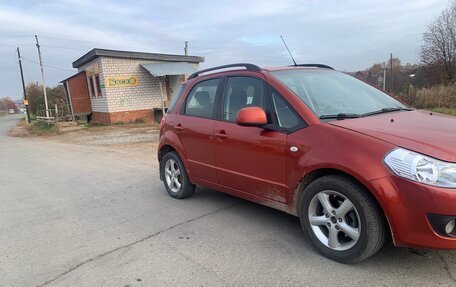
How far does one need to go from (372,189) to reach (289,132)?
3.20 feet

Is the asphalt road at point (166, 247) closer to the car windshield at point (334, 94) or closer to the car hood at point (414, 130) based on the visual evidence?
the car hood at point (414, 130)

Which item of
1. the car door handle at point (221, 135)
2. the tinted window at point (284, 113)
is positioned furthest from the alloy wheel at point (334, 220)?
the car door handle at point (221, 135)

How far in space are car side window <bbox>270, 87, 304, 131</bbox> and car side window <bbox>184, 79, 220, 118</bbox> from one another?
1.04 metres

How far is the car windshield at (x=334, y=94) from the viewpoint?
12.1 feet

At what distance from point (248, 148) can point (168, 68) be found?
19665mm

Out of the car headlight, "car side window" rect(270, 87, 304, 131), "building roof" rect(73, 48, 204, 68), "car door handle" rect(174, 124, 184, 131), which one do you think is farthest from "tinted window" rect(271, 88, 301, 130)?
"building roof" rect(73, 48, 204, 68)

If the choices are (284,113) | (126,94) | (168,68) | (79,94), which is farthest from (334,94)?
(79,94)

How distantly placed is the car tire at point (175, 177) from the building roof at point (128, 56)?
56.1 ft

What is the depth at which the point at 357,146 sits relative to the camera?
3.02 m

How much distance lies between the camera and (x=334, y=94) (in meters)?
3.98

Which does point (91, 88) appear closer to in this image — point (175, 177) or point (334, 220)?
point (175, 177)

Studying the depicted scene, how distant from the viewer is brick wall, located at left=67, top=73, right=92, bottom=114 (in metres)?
24.9

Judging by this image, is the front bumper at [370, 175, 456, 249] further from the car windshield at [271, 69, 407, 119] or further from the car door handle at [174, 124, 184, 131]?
the car door handle at [174, 124, 184, 131]

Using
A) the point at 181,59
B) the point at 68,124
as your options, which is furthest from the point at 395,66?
the point at 68,124
